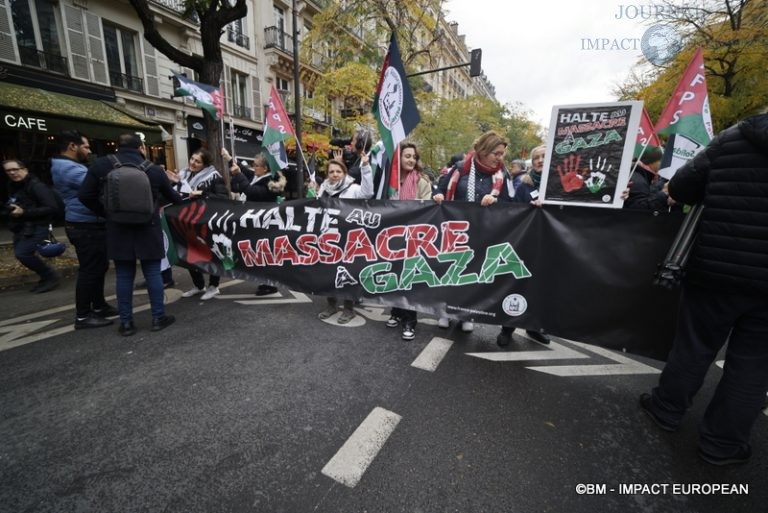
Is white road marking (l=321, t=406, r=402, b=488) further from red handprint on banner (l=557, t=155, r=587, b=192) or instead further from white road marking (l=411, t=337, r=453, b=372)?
red handprint on banner (l=557, t=155, r=587, b=192)

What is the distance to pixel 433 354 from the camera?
313 cm

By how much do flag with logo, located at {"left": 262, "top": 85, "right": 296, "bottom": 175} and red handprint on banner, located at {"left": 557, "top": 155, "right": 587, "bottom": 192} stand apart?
12.3 feet

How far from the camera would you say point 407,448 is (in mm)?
1980

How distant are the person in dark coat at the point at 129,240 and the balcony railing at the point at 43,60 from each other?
39.1 ft

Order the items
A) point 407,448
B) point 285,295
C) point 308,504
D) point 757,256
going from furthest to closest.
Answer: point 285,295, point 407,448, point 757,256, point 308,504

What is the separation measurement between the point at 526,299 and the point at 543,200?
0.81 metres

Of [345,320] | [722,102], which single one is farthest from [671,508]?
[722,102]

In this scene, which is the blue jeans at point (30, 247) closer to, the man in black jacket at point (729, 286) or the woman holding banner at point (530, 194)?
the woman holding banner at point (530, 194)

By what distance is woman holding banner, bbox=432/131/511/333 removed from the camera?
130 inches

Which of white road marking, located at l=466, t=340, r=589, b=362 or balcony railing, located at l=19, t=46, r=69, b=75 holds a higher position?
balcony railing, located at l=19, t=46, r=69, b=75

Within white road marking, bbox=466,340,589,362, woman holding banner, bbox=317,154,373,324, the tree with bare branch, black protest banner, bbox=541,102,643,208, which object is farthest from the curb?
black protest banner, bbox=541,102,643,208

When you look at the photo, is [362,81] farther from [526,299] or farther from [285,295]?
[526,299]

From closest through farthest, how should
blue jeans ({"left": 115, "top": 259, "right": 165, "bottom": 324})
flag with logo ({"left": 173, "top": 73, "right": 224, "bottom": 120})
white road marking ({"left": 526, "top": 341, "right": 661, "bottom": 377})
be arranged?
white road marking ({"left": 526, "top": 341, "right": 661, "bottom": 377}) → blue jeans ({"left": 115, "top": 259, "right": 165, "bottom": 324}) → flag with logo ({"left": 173, "top": 73, "right": 224, "bottom": 120})

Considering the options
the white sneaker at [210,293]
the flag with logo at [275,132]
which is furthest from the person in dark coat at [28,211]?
the flag with logo at [275,132]
